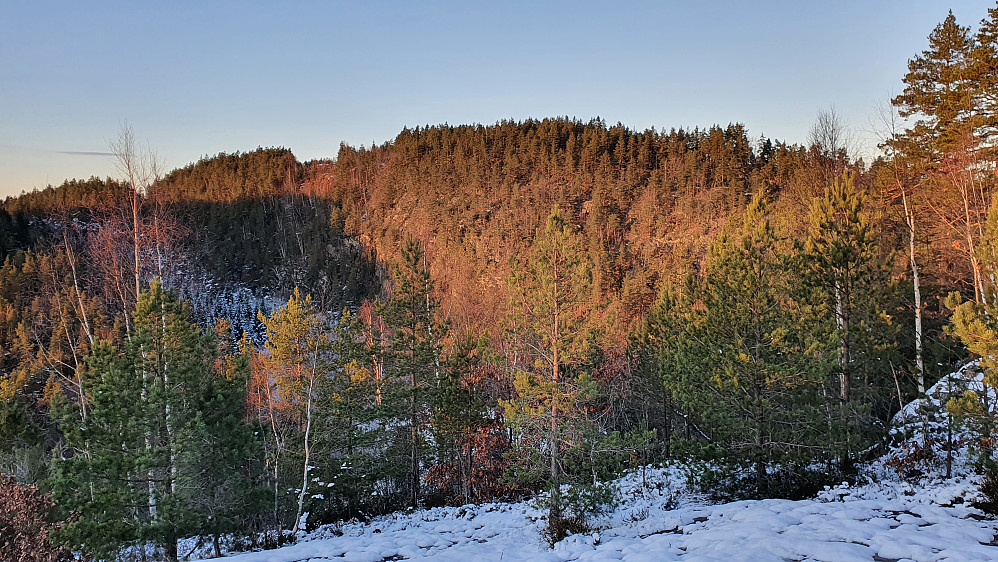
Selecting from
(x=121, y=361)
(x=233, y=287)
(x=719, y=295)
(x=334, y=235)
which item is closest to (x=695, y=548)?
(x=719, y=295)

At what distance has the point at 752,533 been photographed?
7.57 meters

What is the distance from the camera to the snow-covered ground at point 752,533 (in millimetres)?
6648

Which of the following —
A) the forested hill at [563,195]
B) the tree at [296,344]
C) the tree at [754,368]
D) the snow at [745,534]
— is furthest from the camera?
the forested hill at [563,195]

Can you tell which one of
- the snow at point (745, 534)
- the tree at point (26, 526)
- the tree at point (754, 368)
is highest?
the tree at point (754, 368)

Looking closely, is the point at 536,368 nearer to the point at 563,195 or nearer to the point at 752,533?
the point at 752,533

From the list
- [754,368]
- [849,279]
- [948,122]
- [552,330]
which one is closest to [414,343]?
[552,330]

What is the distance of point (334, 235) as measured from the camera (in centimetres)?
9244

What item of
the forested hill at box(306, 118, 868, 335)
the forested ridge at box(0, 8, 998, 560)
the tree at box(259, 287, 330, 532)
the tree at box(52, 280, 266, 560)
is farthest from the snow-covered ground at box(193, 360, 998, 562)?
the forested hill at box(306, 118, 868, 335)

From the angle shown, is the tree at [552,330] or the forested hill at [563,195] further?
the forested hill at [563,195]

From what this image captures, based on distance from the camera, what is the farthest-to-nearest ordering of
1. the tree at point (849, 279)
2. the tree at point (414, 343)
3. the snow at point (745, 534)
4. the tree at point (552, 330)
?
the tree at point (414, 343) < the tree at point (849, 279) < the tree at point (552, 330) < the snow at point (745, 534)

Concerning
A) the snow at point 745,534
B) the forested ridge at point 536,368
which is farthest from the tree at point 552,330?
the snow at point 745,534

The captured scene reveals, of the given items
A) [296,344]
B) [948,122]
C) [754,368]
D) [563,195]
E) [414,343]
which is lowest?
[414,343]

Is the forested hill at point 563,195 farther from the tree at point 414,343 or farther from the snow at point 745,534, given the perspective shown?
the snow at point 745,534

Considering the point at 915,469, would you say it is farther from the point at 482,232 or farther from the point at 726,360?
the point at 482,232
